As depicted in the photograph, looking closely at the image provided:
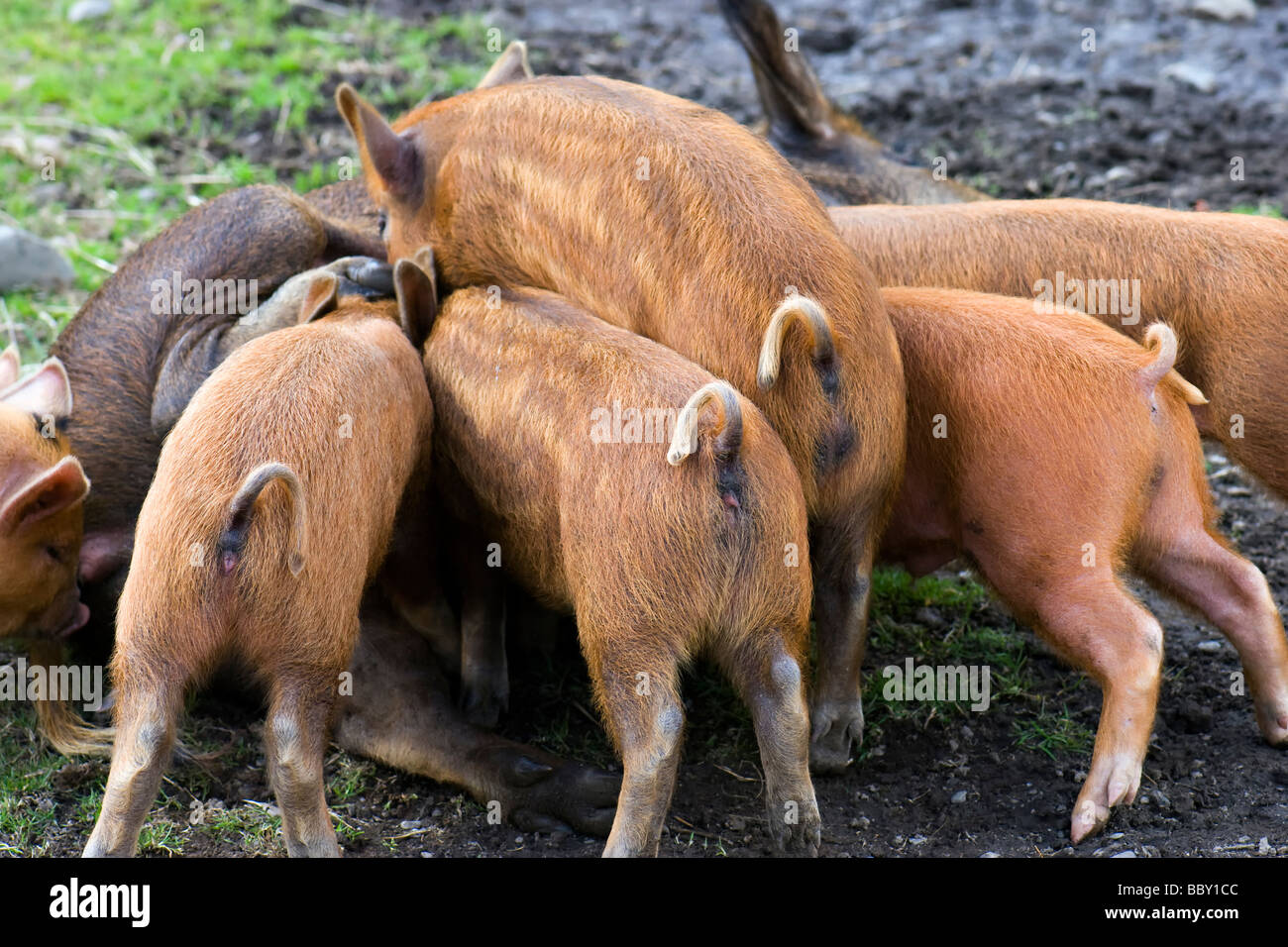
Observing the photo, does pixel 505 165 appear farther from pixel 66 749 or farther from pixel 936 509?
pixel 66 749

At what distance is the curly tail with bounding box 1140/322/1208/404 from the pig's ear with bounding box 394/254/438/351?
1756 mm

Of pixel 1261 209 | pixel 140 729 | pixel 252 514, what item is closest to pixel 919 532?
pixel 252 514

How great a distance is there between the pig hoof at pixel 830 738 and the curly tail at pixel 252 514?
4.27ft

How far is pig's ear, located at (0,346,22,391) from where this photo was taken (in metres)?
4.24

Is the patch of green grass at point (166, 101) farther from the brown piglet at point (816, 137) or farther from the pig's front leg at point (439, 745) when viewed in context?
the pig's front leg at point (439, 745)

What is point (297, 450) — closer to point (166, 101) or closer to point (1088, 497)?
point (1088, 497)

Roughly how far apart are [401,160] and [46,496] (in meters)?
1.37

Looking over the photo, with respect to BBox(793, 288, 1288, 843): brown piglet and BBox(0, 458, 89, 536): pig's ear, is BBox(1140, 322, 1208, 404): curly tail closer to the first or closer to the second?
BBox(793, 288, 1288, 843): brown piglet

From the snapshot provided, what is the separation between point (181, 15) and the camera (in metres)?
8.19

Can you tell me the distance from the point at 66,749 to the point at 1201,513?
290cm

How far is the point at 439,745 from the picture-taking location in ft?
12.6

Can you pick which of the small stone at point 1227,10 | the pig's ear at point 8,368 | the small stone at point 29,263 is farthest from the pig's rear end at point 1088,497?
the small stone at point 1227,10

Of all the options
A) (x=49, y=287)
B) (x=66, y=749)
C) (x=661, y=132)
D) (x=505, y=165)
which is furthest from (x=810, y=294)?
(x=49, y=287)

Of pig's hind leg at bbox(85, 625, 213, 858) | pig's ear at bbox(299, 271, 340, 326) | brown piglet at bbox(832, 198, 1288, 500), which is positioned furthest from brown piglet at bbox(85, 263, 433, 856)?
brown piglet at bbox(832, 198, 1288, 500)
